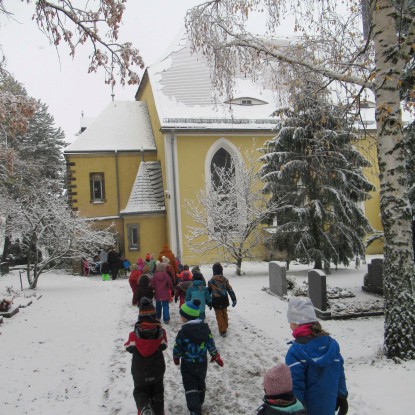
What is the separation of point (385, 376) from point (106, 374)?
415 centimetres

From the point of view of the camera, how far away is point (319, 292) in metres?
10.6

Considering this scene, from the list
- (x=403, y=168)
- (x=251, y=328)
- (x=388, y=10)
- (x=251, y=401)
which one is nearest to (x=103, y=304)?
(x=251, y=328)

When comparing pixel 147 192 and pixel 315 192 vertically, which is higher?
pixel 147 192

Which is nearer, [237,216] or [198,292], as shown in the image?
[198,292]

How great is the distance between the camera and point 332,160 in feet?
55.1


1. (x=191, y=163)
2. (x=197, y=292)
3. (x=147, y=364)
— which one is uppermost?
(x=191, y=163)

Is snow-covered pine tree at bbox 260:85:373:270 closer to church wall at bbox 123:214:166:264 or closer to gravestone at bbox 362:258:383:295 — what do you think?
gravestone at bbox 362:258:383:295

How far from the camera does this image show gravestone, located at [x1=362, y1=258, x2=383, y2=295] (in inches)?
502

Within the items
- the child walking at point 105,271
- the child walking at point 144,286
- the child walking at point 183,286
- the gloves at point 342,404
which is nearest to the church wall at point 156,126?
the child walking at point 105,271

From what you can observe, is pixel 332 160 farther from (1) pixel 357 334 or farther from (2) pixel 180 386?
(2) pixel 180 386

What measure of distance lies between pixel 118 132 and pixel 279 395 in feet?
85.3

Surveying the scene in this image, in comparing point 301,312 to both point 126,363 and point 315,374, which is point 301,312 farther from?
point 126,363

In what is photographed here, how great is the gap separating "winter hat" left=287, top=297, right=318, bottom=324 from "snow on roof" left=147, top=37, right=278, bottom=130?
1998 cm

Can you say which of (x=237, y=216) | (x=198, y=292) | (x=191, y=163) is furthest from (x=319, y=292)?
(x=191, y=163)
